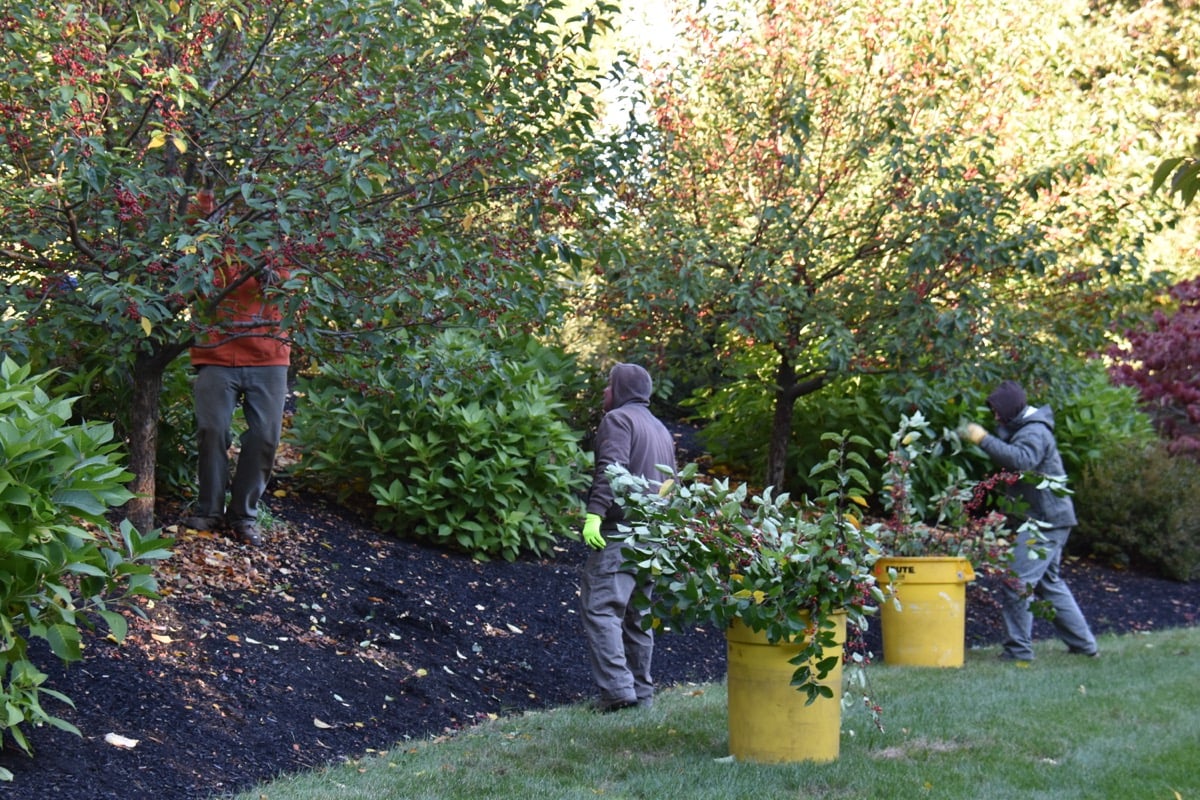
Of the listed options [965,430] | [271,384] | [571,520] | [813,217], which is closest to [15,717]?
[271,384]

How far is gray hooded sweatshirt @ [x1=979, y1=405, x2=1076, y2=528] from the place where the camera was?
24.4 ft

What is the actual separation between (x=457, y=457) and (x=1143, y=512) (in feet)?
22.9

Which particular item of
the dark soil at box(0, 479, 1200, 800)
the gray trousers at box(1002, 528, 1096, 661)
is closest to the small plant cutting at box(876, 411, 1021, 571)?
the gray trousers at box(1002, 528, 1096, 661)

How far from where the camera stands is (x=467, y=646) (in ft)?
20.3

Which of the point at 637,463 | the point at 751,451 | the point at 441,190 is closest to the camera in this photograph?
the point at 441,190

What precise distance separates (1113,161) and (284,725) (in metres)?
7.36

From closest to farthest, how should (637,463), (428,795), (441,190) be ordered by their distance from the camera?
(428,795)
(441,190)
(637,463)

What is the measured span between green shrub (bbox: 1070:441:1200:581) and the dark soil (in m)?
5.59

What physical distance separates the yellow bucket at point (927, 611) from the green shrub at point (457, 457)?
6.90 ft

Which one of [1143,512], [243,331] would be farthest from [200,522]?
[1143,512]

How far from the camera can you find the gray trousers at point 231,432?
6.27 meters

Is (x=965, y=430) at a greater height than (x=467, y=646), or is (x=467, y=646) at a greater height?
(x=965, y=430)

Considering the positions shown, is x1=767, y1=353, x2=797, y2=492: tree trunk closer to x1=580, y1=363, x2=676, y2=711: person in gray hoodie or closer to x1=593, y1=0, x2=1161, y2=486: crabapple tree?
x1=593, y1=0, x2=1161, y2=486: crabapple tree

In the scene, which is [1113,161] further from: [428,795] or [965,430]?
[428,795]
